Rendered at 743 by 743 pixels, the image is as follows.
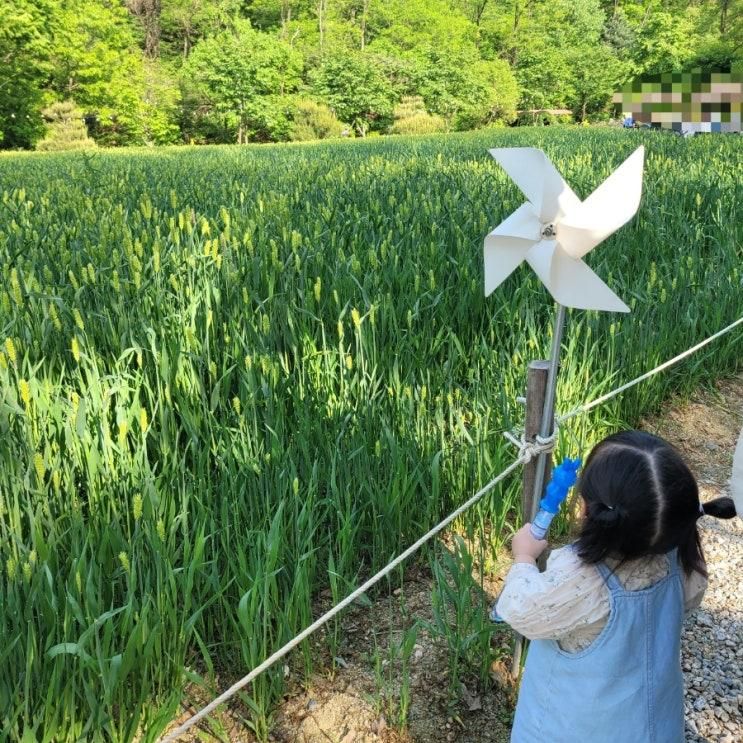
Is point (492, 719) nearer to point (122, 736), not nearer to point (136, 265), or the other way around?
point (122, 736)

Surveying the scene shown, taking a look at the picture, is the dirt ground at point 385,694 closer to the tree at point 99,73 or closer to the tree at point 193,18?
the tree at point 99,73

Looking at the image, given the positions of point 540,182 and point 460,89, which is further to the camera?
point 460,89

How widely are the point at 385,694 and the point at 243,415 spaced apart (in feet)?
3.03

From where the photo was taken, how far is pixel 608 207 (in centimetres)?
135

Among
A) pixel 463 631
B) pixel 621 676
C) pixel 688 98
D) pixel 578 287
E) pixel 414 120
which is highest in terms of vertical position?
pixel 414 120

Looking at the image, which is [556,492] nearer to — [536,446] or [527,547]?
[527,547]

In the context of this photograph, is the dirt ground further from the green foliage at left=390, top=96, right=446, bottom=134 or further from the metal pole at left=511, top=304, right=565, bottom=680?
the green foliage at left=390, top=96, right=446, bottom=134

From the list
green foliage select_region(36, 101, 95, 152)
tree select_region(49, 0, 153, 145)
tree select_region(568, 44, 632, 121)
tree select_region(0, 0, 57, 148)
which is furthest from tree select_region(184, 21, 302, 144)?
tree select_region(568, 44, 632, 121)

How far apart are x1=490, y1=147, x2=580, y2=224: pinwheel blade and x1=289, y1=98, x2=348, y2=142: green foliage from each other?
35.8 metres

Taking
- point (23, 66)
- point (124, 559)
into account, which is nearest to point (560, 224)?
point (124, 559)

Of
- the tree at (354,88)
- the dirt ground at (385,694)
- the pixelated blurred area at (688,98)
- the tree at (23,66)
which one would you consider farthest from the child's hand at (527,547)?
the tree at (354,88)

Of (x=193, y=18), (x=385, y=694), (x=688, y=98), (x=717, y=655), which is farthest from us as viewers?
(x=193, y=18)

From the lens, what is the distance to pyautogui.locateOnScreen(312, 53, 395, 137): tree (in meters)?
37.8

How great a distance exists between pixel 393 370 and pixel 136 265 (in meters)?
1.23
